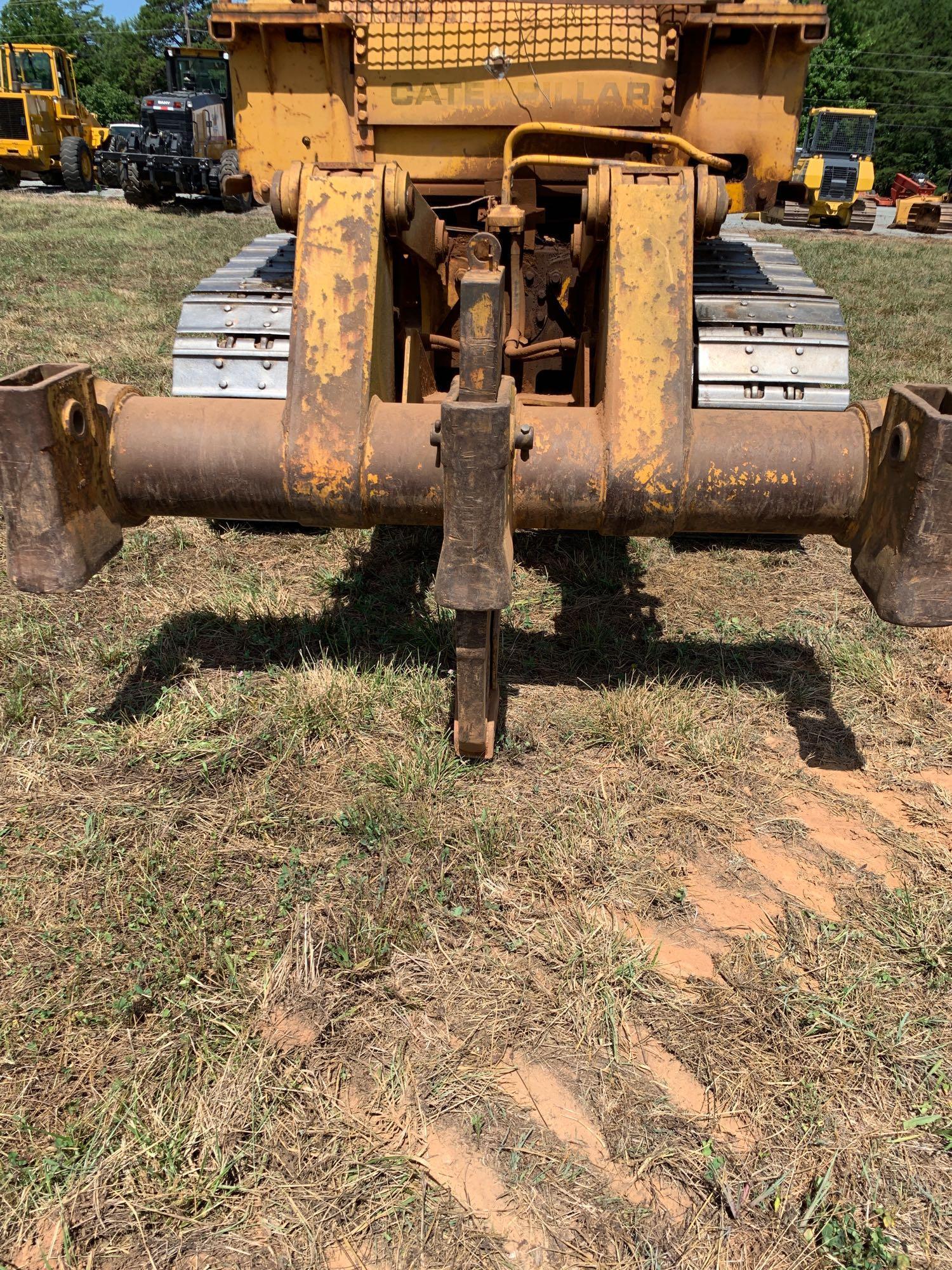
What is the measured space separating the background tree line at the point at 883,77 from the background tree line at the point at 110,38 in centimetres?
10

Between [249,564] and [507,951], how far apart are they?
2583 millimetres

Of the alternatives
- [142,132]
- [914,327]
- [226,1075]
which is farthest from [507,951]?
Result: [142,132]

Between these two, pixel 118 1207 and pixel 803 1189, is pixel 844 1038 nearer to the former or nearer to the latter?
pixel 803 1189

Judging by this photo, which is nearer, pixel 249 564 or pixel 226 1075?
pixel 226 1075

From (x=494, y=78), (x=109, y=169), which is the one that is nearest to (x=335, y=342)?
(x=494, y=78)

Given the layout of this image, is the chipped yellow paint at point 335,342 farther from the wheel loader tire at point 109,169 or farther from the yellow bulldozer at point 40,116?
the yellow bulldozer at point 40,116

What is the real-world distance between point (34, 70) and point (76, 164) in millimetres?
2575

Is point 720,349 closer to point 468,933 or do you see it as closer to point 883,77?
point 468,933

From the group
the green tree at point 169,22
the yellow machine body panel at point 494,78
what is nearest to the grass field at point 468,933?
the yellow machine body panel at point 494,78

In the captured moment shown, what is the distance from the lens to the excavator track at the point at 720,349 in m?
4.11

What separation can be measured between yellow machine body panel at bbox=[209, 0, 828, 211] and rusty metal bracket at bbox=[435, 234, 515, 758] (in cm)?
170

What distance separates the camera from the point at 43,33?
63.0 meters

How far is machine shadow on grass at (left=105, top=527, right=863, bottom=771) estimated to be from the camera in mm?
3328

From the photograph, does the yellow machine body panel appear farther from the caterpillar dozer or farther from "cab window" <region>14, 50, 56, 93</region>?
"cab window" <region>14, 50, 56, 93</region>
